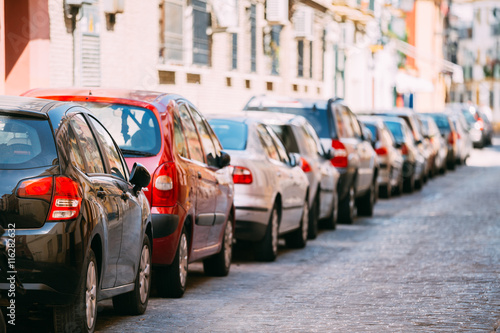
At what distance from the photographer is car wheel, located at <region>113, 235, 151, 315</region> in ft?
29.3

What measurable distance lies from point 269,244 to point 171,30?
10930 mm

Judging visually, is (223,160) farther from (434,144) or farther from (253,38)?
(434,144)

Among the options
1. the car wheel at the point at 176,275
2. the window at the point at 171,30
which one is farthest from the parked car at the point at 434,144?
the car wheel at the point at 176,275

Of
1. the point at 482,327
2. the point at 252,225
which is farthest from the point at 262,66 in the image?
the point at 482,327

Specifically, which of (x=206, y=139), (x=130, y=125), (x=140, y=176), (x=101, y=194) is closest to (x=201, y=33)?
(x=206, y=139)

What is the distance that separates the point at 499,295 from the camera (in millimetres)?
10570

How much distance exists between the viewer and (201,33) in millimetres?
25641

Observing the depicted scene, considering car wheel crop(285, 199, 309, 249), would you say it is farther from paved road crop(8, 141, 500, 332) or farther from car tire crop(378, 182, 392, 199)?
car tire crop(378, 182, 392, 199)

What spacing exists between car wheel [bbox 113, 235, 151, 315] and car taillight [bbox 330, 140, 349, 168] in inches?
360

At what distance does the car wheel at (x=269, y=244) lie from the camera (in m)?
13.3

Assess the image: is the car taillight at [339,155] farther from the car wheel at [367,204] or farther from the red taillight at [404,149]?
the red taillight at [404,149]

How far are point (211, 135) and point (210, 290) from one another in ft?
4.90

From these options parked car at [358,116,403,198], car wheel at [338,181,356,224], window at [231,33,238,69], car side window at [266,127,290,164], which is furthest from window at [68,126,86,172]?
window at [231,33,238,69]

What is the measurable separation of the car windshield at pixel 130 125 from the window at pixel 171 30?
13049mm
